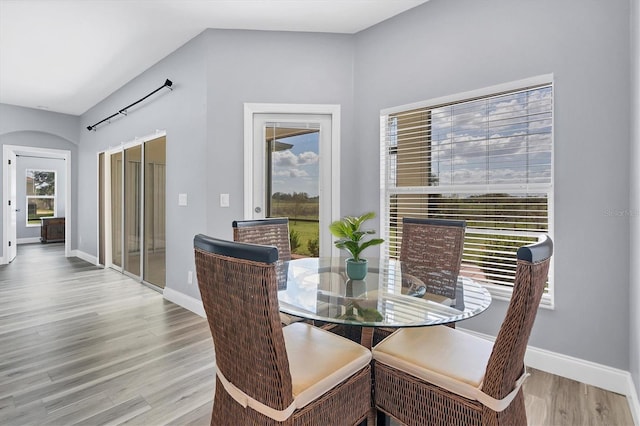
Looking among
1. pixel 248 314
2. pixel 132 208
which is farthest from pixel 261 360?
pixel 132 208

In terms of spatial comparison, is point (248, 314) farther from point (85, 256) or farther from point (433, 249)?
point (85, 256)

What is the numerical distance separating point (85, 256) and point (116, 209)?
1665 millimetres

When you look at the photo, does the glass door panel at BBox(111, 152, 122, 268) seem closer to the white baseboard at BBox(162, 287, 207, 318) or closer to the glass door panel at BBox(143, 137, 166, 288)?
the glass door panel at BBox(143, 137, 166, 288)

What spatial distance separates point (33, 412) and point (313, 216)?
2437mm

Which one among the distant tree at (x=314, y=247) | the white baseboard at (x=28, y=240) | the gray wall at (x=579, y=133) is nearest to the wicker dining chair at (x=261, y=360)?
the gray wall at (x=579, y=133)

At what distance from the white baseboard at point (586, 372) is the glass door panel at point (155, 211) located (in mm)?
4020

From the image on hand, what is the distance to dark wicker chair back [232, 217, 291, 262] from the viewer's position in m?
2.22

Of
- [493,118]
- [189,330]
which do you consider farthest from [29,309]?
[493,118]

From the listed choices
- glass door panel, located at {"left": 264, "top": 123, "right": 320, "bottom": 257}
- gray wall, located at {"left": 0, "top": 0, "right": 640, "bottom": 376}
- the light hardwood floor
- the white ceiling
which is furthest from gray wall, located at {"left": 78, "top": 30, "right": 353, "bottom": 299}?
the light hardwood floor

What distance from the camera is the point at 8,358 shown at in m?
2.48

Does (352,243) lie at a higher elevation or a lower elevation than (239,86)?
lower

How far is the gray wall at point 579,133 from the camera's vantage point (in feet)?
6.57

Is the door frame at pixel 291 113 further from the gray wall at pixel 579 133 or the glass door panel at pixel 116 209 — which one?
the glass door panel at pixel 116 209

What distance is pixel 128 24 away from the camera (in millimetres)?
3213
